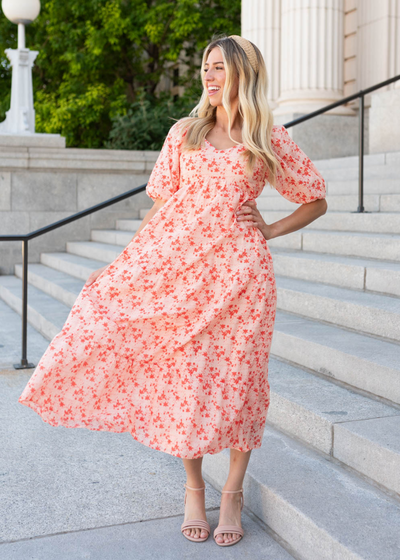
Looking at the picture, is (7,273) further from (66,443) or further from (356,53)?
(66,443)

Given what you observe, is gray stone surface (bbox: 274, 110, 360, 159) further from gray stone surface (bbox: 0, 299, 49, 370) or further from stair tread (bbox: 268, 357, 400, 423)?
stair tread (bbox: 268, 357, 400, 423)

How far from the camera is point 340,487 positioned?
2959mm

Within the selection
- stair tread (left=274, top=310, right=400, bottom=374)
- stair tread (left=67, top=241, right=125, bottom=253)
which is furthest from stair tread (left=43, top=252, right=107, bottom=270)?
stair tread (left=274, top=310, right=400, bottom=374)

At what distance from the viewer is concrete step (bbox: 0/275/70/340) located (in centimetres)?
675

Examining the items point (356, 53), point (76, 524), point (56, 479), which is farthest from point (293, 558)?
point (356, 53)

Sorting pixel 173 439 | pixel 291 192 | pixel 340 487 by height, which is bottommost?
pixel 340 487

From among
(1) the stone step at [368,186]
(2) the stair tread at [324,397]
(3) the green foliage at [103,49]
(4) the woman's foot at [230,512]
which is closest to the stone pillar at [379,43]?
(1) the stone step at [368,186]

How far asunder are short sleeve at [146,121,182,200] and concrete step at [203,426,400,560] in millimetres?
1325

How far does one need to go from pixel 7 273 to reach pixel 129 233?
2.38m

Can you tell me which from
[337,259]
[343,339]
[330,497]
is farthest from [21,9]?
[330,497]

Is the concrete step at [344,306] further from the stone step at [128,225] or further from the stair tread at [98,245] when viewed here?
the stone step at [128,225]

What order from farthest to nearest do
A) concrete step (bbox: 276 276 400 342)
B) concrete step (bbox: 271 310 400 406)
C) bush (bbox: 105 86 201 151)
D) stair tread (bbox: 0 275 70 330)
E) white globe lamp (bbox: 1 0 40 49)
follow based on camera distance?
bush (bbox: 105 86 201 151) < white globe lamp (bbox: 1 0 40 49) < stair tread (bbox: 0 275 70 330) < concrete step (bbox: 276 276 400 342) < concrete step (bbox: 271 310 400 406)

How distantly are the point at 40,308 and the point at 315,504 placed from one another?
17.1ft

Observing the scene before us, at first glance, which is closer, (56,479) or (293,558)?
(293,558)
